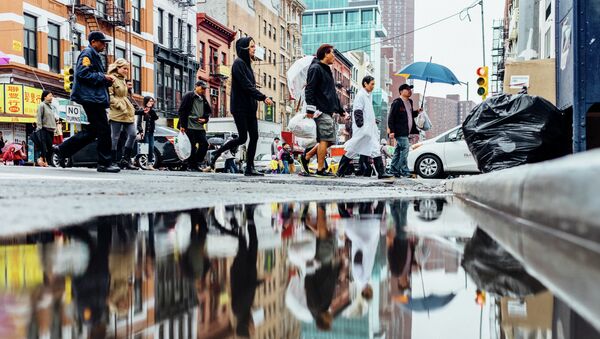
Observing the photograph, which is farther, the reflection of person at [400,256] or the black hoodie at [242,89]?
the black hoodie at [242,89]

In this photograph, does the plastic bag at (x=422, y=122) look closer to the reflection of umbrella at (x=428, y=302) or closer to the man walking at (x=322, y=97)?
the man walking at (x=322, y=97)

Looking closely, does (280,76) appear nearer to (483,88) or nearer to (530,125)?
(483,88)

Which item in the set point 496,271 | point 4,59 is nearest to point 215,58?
point 4,59

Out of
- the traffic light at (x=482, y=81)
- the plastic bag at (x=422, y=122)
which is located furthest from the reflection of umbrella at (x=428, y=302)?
the traffic light at (x=482, y=81)

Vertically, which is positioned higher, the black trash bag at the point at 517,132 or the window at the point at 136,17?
the window at the point at 136,17

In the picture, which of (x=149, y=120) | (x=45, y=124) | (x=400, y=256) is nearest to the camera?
(x=400, y=256)

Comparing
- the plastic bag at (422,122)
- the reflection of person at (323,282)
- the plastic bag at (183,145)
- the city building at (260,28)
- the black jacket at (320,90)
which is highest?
the city building at (260,28)

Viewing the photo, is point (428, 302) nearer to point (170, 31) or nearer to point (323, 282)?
point (323, 282)

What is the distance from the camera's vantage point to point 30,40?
27.1 m

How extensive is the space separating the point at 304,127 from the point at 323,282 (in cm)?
844

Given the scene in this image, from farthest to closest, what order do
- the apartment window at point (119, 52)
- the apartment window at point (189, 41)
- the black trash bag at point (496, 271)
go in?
1. the apartment window at point (189, 41)
2. the apartment window at point (119, 52)
3. the black trash bag at point (496, 271)

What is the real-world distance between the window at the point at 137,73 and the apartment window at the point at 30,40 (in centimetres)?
843

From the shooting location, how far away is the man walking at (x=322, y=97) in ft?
31.2

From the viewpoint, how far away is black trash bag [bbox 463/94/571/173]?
6.78 m
